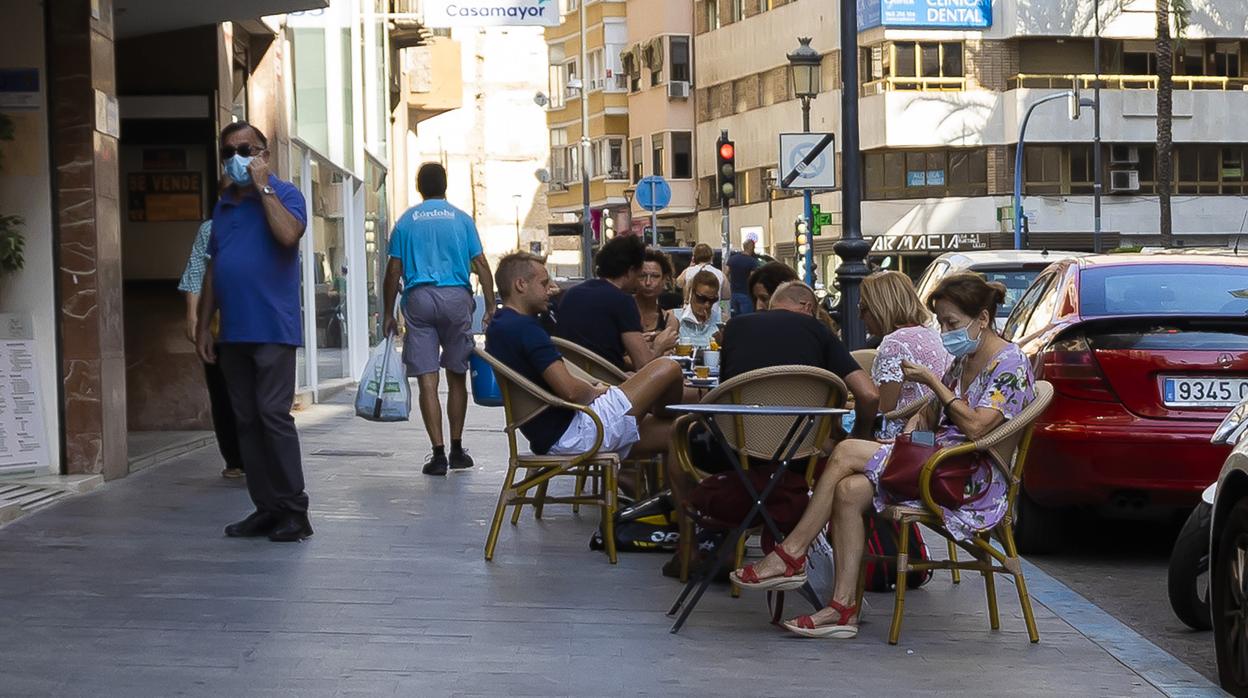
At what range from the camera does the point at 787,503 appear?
7848mm

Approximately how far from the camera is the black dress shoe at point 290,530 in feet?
31.5

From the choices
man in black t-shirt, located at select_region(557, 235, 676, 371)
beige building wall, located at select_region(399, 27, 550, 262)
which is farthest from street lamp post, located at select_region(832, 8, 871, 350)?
beige building wall, located at select_region(399, 27, 550, 262)

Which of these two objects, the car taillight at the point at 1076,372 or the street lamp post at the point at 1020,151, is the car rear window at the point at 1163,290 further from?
the street lamp post at the point at 1020,151

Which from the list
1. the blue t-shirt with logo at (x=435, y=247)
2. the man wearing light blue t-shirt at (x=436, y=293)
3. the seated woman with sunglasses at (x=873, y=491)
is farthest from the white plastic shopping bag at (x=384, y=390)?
the seated woman with sunglasses at (x=873, y=491)

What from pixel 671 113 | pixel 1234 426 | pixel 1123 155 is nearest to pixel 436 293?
pixel 1234 426

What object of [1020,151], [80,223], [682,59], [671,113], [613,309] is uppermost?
[682,59]

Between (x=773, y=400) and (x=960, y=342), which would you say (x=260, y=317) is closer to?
(x=773, y=400)

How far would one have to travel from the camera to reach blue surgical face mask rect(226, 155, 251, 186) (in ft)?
30.9

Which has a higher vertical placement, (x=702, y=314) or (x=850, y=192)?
(x=850, y=192)

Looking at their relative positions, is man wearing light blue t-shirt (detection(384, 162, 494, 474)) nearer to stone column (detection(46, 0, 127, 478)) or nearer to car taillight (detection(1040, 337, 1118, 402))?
stone column (detection(46, 0, 127, 478))

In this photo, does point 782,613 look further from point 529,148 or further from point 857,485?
point 529,148

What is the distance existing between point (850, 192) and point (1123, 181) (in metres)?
50.6

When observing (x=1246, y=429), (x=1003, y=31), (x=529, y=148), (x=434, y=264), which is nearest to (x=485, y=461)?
(x=434, y=264)

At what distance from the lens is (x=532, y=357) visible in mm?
9367
